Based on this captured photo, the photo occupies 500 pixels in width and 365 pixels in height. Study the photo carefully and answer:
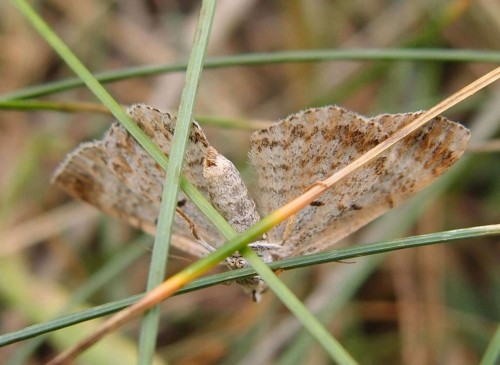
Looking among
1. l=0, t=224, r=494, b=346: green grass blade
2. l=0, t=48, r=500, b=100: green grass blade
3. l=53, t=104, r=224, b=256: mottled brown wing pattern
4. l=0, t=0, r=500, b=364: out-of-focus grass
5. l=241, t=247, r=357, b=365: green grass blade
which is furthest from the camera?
l=0, t=0, r=500, b=364: out-of-focus grass

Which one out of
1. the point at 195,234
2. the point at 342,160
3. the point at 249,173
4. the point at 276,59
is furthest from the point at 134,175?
the point at 249,173

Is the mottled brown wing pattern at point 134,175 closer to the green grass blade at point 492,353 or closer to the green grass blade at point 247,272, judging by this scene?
the green grass blade at point 247,272

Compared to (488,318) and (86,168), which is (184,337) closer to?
(488,318)

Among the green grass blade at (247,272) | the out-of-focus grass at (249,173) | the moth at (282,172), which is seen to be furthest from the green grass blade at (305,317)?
the out-of-focus grass at (249,173)

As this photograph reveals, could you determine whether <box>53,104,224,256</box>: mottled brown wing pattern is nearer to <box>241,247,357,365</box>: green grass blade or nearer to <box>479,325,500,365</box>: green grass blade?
<box>241,247,357,365</box>: green grass blade

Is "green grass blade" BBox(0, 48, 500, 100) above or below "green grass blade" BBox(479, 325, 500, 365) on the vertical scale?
above

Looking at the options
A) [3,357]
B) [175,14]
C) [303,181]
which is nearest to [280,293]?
[303,181]

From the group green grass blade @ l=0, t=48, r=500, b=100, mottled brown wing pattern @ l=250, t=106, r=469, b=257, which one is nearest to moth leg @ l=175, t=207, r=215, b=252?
mottled brown wing pattern @ l=250, t=106, r=469, b=257
